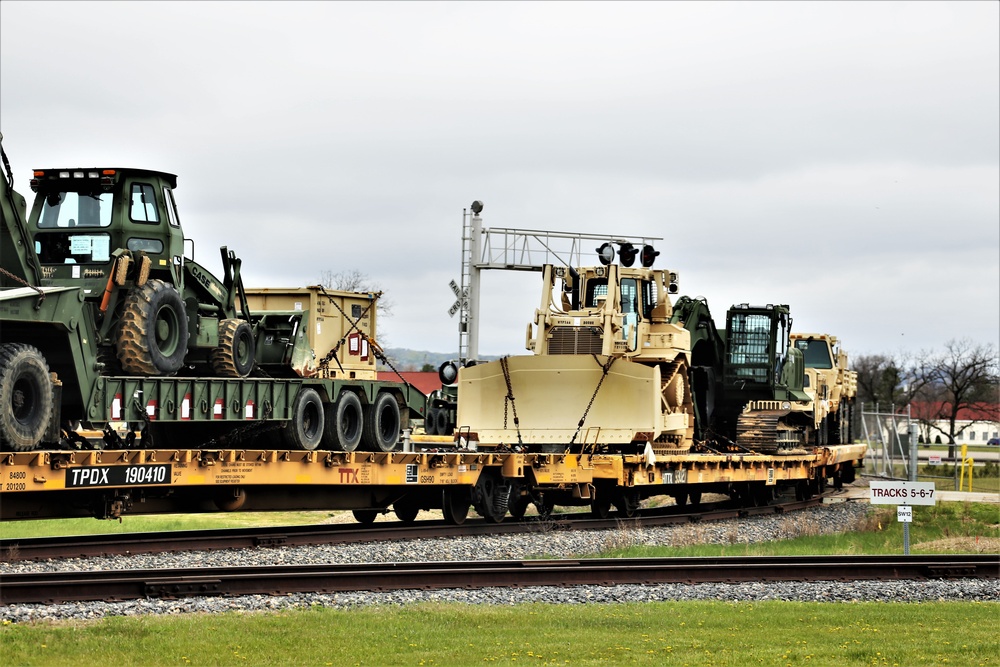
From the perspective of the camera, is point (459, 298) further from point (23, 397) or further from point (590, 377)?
point (23, 397)

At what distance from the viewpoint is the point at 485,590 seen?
14.0 meters

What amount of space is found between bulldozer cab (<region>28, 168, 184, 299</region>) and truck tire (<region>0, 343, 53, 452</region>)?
310 cm

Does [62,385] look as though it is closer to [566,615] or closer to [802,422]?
[566,615]

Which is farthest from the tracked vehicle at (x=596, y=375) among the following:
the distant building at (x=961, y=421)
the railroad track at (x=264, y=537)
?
the distant building at (x=961, y=421)

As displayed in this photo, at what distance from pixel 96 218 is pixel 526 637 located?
999 cm

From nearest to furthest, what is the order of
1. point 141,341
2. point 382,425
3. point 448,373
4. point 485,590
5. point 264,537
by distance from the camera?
point 485,590 → point 141,341 → point 264,537 → point 382,425 → point 448,373

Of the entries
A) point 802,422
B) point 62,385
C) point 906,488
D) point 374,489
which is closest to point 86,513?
point 62,385

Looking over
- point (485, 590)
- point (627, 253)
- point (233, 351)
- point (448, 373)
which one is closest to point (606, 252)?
point (627, 253)

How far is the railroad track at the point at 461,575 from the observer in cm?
1283

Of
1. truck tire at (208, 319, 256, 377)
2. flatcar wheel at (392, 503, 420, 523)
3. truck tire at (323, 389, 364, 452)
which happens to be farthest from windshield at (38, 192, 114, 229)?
flatcar wheel at (392, 503, 420, 523)

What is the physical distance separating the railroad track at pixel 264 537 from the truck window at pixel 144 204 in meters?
4.26

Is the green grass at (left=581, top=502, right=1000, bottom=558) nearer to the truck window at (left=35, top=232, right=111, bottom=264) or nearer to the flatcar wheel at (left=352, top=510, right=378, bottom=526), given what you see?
the flatcar wheel at (left=352, top=510, right=378, bottom=526)

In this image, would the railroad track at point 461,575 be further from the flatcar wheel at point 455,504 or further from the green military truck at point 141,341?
the flatcar wheel at point 455,504

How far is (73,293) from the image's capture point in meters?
16.3
